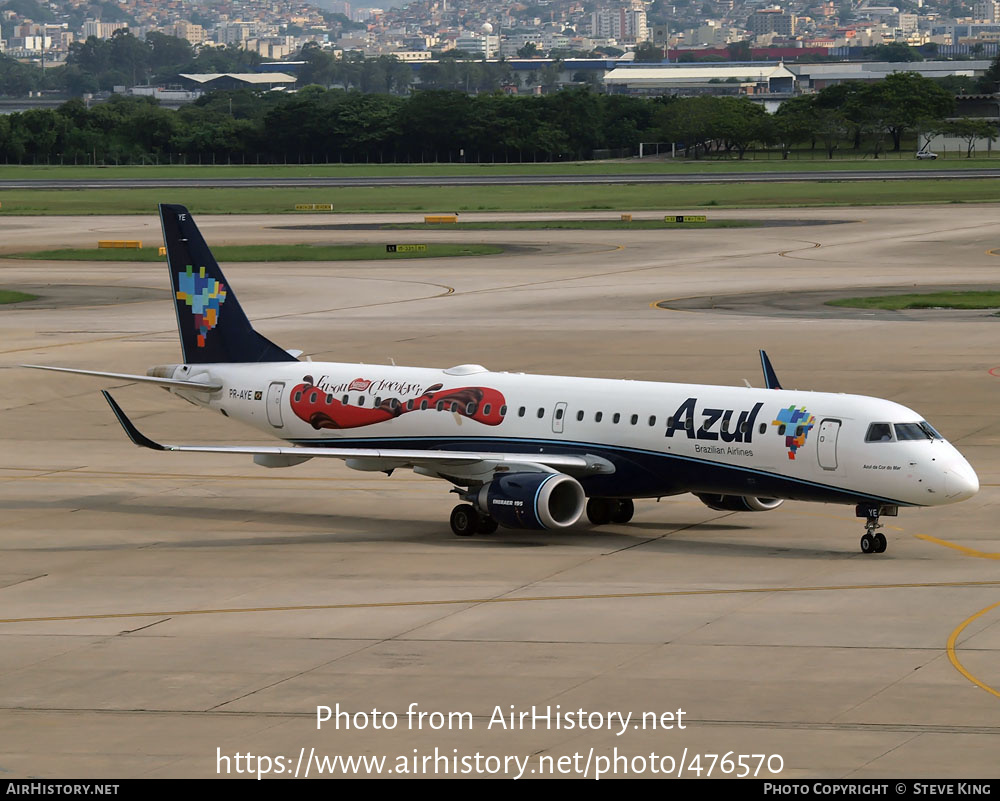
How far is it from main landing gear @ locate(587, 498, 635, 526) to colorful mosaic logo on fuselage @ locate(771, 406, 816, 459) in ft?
17.5

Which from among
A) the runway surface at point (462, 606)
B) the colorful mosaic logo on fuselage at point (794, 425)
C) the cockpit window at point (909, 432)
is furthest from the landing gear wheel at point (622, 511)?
the cockpit window at point (909, 432)

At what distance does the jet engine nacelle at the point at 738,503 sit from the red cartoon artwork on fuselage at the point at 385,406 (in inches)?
211

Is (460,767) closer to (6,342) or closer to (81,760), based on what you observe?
(81,760)

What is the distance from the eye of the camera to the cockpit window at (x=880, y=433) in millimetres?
35938

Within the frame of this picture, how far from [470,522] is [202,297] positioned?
11.6 meters

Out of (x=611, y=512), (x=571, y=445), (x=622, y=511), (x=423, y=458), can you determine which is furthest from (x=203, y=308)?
(x=622, y=511)

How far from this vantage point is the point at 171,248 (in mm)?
46812

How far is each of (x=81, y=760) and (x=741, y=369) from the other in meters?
44.8

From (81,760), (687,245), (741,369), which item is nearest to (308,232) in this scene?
(687,245)

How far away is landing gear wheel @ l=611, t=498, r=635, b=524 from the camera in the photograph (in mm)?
41094

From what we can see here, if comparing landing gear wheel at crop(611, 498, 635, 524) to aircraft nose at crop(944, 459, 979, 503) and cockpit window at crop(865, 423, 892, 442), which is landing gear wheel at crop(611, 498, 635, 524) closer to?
cockpit window at crop(865, 423, 892, 442)

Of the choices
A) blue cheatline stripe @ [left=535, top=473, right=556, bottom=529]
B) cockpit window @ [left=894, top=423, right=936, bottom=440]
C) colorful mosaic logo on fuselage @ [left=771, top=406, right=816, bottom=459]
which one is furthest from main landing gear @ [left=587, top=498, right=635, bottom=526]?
cockpit window @ [left=894, top=423, right=936, bottom=440]

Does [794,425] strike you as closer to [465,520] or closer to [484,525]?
[484,525]

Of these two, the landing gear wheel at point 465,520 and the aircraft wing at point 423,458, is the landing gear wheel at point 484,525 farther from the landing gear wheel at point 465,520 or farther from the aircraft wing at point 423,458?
the aircraft wing at point 423,458
